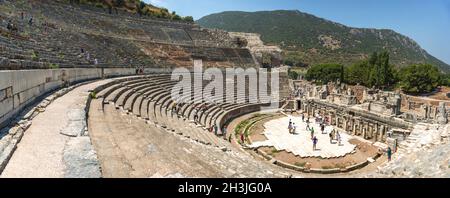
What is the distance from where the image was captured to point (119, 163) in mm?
6547

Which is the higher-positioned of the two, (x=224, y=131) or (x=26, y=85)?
(x=26, y=85)

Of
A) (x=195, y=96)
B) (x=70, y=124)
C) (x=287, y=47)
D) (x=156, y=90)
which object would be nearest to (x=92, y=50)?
(x=156, y=90)

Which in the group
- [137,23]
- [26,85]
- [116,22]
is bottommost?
[26,85]

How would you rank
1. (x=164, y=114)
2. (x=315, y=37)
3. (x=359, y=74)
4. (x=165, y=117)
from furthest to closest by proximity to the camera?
(x=315, y=37), (x=359, y=74), (x=164, y=114), (x=165, y=117)

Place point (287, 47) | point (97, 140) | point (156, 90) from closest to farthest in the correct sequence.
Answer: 1. point (97, 140)
2. point (156, 90)
3. point (287, 47)

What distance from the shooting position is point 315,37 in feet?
420

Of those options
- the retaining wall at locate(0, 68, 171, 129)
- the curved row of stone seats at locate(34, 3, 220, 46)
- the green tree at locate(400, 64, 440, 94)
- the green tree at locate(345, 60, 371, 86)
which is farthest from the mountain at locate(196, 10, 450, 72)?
the retaining wall at locate(0, 68, 171, 129)

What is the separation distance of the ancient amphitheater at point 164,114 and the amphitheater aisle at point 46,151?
0.03 m

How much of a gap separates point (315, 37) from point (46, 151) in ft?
426

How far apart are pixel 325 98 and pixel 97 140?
27.6 metres

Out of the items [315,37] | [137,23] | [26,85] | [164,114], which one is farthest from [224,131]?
[315,37]

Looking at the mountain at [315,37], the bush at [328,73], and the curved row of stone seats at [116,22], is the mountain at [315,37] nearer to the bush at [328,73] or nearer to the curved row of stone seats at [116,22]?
the bush at [328,73]

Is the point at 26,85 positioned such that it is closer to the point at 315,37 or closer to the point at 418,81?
the point at 418,81

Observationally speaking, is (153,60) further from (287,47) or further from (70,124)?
(287,47)
